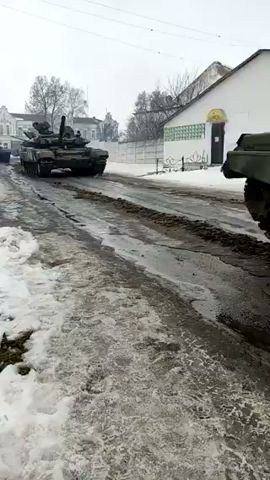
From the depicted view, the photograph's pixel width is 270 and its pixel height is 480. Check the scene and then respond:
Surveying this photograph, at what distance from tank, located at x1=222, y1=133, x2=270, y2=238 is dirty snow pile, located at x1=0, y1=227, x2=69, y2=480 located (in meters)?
2.11

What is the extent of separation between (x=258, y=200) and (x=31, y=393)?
374cm

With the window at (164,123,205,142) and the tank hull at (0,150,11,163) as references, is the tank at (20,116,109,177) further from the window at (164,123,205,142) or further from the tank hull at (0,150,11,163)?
the tank hull at (0,150,11,163)

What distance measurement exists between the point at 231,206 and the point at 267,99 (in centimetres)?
1440

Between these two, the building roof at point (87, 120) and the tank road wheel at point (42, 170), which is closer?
the tank road wheel at point (42, 170)

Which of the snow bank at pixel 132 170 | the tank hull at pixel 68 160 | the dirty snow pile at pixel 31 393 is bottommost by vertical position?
the dirty snow pile at pixel 31 393

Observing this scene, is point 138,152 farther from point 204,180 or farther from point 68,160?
point 68,160

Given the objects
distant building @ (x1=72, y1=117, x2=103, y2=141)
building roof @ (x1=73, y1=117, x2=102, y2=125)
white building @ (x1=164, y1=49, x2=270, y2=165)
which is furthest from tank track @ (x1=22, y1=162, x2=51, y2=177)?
distant building @ (x1=72, y1=117, x2=103, y2=141)

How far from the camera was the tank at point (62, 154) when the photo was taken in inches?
721

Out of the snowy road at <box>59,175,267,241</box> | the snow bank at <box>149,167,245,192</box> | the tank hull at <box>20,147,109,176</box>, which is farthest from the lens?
the tank hull at <box>20,147,109,176</box>

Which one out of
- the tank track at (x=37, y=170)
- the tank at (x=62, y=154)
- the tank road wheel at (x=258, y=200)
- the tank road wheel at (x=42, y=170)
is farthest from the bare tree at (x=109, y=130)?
the tank road wheel at (x=258, y=200)

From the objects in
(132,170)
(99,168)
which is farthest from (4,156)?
(99,168)

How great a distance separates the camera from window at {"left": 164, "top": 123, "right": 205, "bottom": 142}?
27.0 metres

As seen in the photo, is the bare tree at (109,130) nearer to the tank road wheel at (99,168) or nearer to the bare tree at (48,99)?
the bare tree at (48,99)

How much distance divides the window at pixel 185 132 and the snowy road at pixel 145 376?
2242cm
